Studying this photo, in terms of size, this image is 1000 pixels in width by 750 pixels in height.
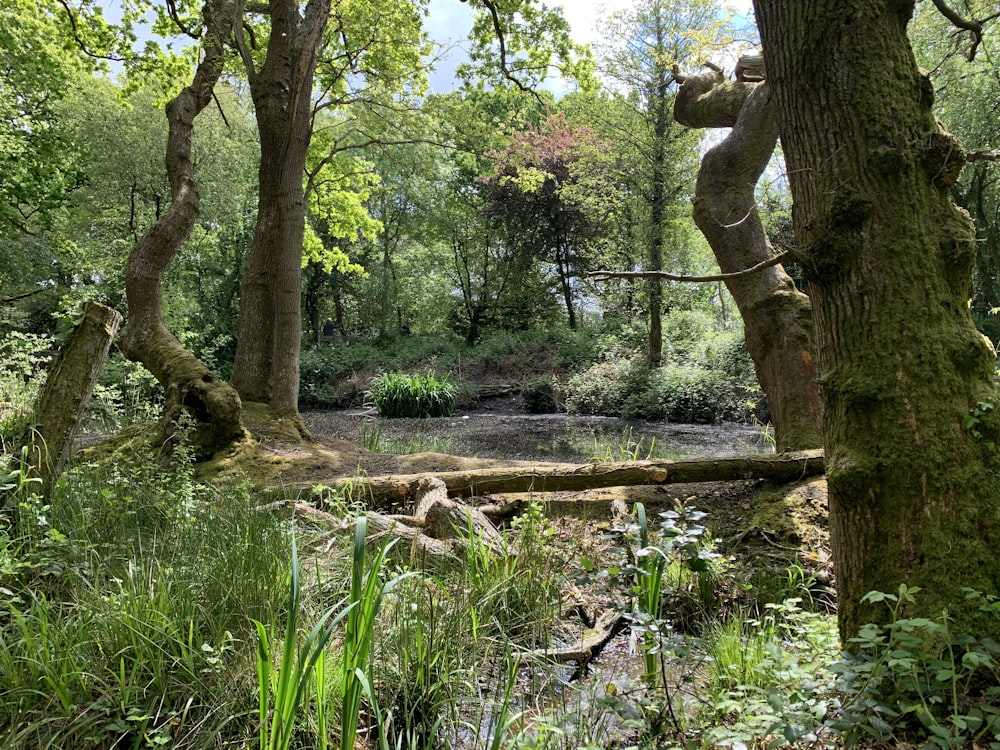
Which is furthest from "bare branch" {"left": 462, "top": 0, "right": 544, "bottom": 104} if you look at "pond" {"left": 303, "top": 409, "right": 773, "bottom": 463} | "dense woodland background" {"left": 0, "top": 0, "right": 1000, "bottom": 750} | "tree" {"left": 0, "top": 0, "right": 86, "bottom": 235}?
"tree" {"left": 0, "top": 0, "right": 86, "bottom": 235}

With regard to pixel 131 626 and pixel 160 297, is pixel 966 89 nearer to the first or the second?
pixel 160 297

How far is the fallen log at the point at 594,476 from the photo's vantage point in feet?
13.0

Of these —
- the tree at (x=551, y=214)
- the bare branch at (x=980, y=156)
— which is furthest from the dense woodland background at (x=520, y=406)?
the tree at (x=551, y=214)

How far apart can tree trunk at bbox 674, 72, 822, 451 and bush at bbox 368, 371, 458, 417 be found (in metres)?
9.54

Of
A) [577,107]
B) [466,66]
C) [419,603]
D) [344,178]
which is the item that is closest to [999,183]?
[577,107]

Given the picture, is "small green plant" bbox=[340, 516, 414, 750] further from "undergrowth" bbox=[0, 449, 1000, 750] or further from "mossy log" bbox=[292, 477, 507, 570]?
"mossy log" bbox=[292, 477, 507, 570]

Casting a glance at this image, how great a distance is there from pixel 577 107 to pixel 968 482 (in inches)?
588

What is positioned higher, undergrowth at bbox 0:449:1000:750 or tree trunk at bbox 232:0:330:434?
tree trunk at bbox 232:0:330:434

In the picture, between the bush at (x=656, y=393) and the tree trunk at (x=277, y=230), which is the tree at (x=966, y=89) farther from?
the tree trunk at (x=277, y=230)

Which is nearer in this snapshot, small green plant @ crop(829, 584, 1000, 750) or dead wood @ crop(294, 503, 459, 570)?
small green plant @ crop(829, 584, 1000, 750)

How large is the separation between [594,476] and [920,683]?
271cm

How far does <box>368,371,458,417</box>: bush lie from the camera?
13719mm

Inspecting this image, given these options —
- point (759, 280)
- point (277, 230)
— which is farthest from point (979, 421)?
point (277, 230)

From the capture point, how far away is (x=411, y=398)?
1373cm
